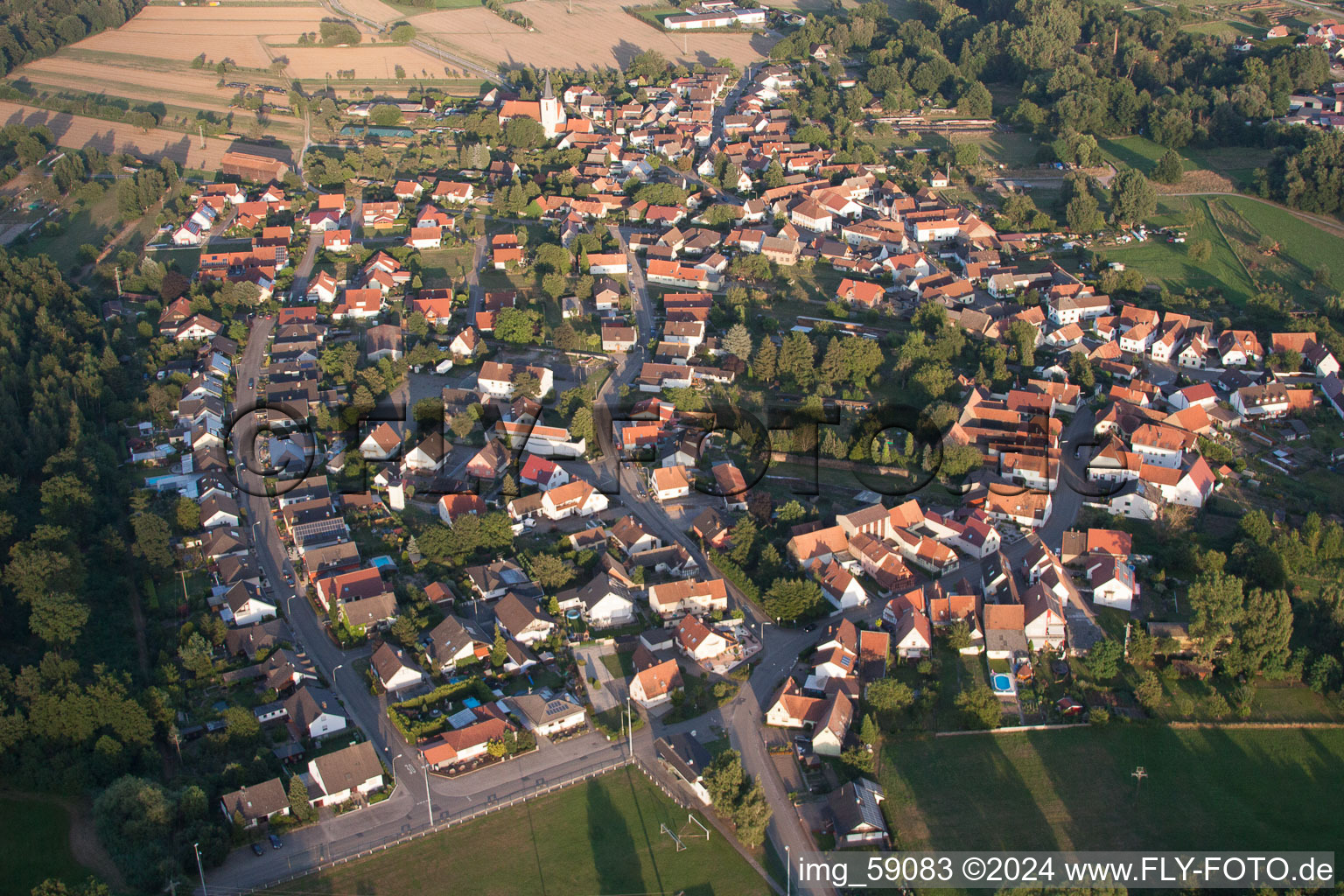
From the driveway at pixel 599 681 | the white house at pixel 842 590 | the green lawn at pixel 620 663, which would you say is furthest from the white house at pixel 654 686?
the white house at pixel 842 590

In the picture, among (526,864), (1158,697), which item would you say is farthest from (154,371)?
(1158,697)

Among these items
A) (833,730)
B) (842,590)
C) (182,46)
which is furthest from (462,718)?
(182,46)

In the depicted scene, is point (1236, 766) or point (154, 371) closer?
point (1236, 766)

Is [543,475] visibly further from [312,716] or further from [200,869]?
[200,869]

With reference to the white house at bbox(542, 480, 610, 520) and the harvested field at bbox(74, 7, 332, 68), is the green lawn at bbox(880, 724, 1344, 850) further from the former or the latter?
the harvested field at bbox(74, 7, 332, 68)

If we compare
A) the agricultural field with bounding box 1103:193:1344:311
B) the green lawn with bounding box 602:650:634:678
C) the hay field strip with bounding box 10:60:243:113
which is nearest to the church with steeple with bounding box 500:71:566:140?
the hay field strip with bounding box 10:60:243:113

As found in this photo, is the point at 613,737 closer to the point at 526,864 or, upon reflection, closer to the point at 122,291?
the point at 526,864
